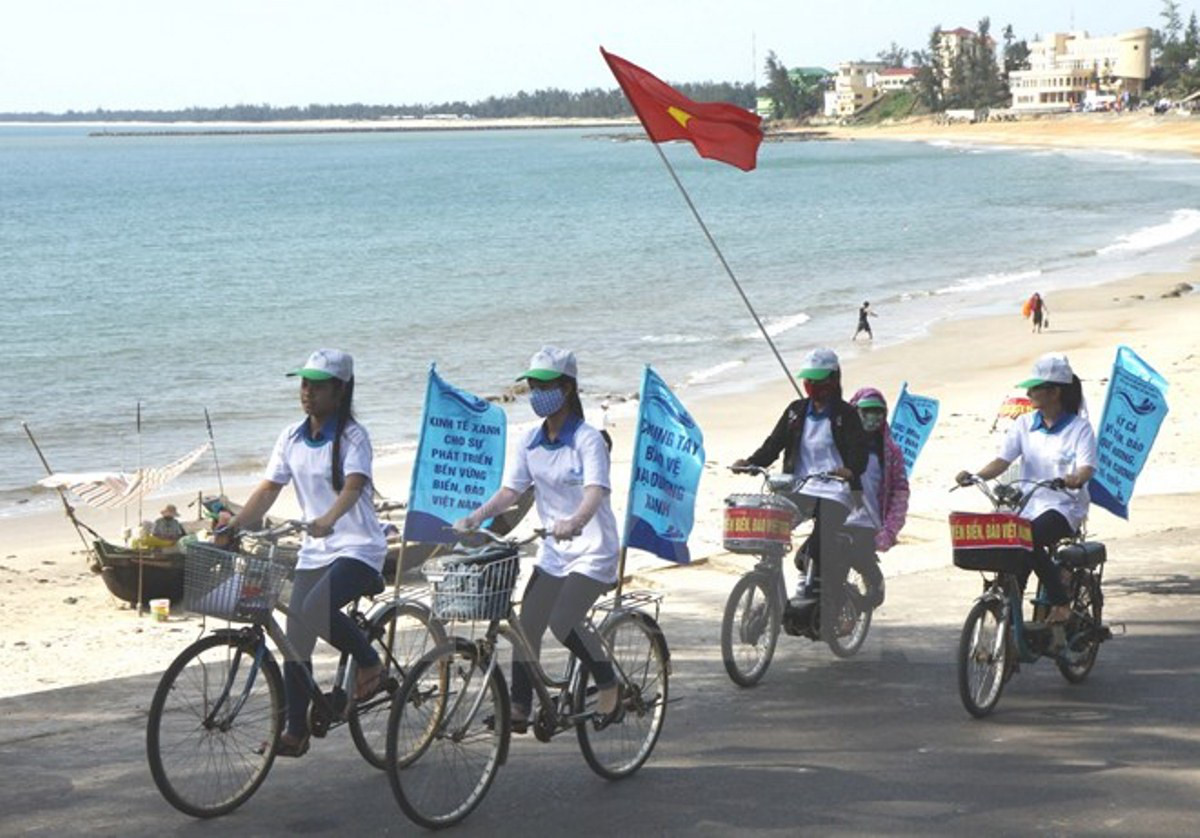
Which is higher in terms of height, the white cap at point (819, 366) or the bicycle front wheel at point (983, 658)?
the white cap at point (819, 366)

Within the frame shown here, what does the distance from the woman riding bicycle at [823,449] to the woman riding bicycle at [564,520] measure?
2394 millimetres

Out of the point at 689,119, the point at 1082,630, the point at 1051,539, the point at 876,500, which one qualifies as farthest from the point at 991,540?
the point at 689,119

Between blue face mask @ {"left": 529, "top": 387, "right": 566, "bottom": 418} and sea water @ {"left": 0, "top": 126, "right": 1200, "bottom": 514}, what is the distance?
16.5 metres

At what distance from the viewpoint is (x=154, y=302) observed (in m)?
63.7

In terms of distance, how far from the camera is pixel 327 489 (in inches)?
308

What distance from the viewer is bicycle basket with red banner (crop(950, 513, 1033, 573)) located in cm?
913

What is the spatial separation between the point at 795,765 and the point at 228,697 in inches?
101

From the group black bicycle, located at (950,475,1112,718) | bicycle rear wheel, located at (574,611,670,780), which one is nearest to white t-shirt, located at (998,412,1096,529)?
black bicycle, located at (950,475,1112,718)

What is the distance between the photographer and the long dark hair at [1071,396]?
9.86 m

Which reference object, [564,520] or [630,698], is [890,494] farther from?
[564,520]

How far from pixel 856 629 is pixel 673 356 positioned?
103 feet

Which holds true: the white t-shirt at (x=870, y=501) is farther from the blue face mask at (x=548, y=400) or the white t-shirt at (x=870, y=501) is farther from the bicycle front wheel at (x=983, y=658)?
the blue face mask at (x=548, y=400)

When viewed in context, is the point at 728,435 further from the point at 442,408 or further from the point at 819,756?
the point at 819,756

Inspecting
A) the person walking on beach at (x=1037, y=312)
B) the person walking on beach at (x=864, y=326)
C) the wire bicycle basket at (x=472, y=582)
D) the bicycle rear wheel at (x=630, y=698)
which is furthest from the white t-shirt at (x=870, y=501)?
the person walking on beach at (x=864, y=326)
